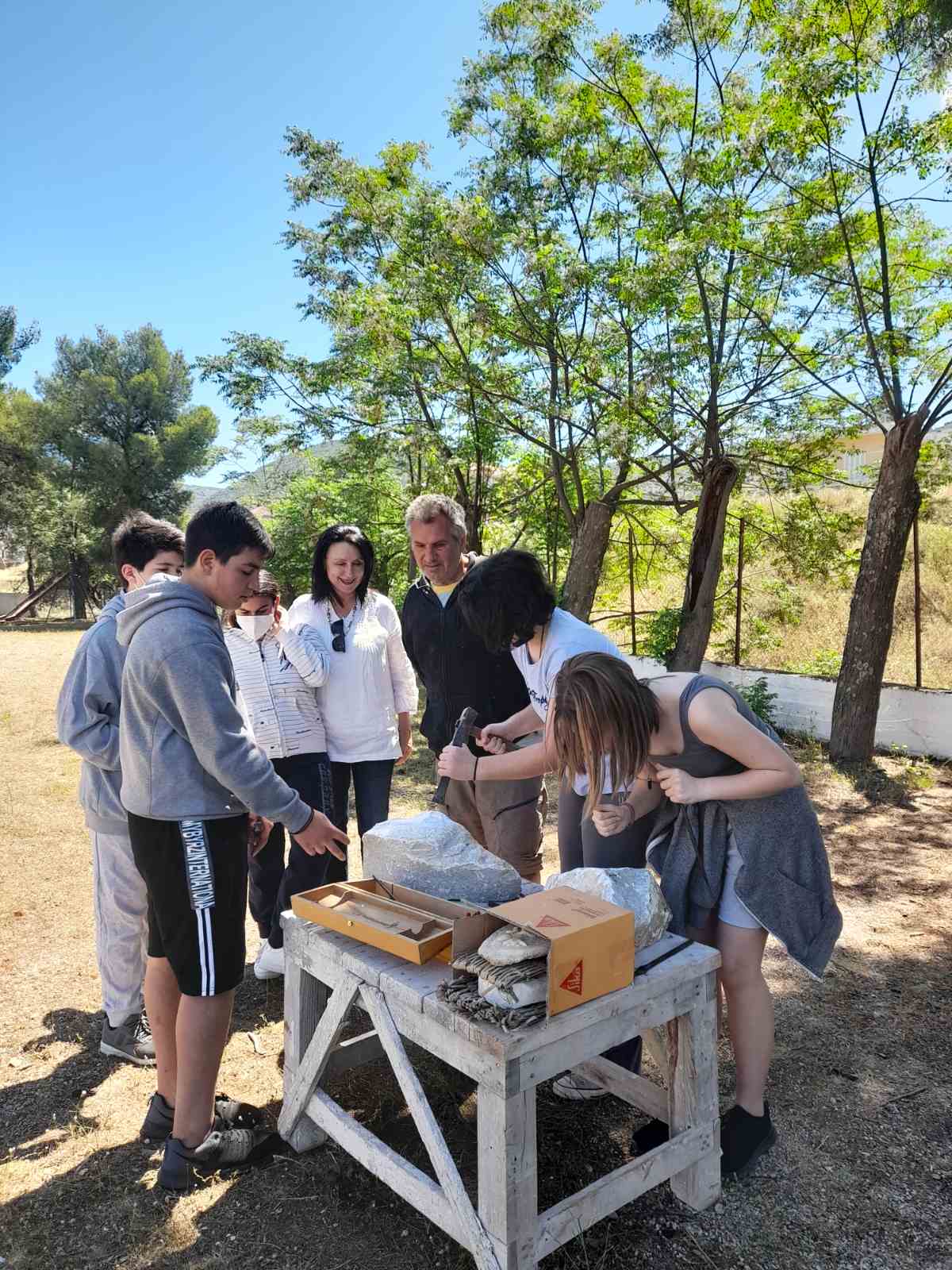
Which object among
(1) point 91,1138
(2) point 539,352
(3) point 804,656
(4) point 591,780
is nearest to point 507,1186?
(4) point 591,780

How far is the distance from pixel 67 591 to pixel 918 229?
25.1m

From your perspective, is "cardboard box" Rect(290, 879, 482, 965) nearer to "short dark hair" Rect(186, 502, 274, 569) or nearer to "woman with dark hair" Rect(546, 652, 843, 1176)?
"woman with dark hair" Rect(546, 652, 843, 1176)

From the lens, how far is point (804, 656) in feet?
30.0

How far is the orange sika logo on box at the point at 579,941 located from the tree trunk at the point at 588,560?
24.8 ft

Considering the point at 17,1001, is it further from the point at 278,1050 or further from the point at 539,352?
the point at 539,352

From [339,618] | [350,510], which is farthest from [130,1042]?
[350,510]

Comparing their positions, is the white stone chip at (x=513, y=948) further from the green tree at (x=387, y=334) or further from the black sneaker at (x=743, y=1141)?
the green tree at (x=387, y=334)

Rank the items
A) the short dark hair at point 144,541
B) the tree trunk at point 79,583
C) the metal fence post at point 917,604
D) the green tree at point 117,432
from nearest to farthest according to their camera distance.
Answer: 1. the short dark hair at point 144,541
2. the metal fence post at point 917,604
3. the tree trunk at point 79,583
4. the green tree at point 117,432

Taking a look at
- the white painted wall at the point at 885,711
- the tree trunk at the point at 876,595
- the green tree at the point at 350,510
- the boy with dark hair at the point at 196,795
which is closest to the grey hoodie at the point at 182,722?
the boy with dark hair at the point at 196,795

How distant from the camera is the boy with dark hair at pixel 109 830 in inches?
105

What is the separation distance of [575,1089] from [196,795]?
1.47 m

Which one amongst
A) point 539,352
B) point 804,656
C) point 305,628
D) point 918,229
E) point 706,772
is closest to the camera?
point 706,772

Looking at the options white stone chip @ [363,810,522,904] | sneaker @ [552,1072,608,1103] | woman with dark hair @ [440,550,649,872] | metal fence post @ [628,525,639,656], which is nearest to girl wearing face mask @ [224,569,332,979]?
woman with dark hair @ [440,550,649,872]

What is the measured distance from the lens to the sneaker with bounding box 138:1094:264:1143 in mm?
2342
